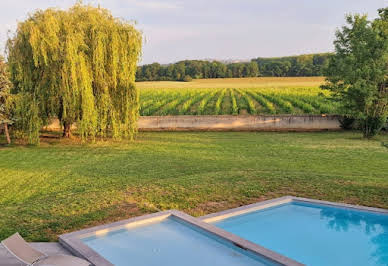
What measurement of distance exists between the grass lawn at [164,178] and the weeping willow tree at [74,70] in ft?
4.19

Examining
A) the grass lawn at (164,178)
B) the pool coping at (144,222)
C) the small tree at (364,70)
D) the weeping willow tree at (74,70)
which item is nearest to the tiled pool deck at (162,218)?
the pool coping at (144,222)

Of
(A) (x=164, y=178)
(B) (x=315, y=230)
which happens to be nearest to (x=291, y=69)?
(A) (x=164, y=178)

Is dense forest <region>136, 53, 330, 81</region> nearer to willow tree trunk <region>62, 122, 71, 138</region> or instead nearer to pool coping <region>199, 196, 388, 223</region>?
willow tree trunk <region>62, 122, 71, 138</region>

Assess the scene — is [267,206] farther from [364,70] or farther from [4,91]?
[364,70]

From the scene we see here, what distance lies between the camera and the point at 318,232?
287 inches

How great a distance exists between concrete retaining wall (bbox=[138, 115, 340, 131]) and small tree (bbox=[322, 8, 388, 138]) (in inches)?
127

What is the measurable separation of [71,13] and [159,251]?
43.2 feet

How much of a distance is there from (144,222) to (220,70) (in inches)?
3312

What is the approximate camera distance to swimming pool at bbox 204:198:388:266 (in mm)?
6337

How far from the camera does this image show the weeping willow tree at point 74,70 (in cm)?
1507

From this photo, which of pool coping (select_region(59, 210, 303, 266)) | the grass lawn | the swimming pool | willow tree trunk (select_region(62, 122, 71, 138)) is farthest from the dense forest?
pool coping (select_region(59, 210, 303, 266))

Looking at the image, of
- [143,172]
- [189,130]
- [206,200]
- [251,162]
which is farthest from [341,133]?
[206,200]

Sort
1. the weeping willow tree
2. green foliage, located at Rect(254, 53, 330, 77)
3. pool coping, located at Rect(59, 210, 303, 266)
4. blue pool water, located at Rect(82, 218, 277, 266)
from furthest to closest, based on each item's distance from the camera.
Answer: green foliage, located at Rect(254, 53, 330, 77) < the weeping willow tree < blue pool water, located at Rect(82, 218, 277, 266) < pool coping, located at Rect(59, 210, 303, 266)

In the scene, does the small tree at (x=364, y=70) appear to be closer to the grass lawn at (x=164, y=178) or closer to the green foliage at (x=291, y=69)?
the grass lawn at (x=164, y=178)
